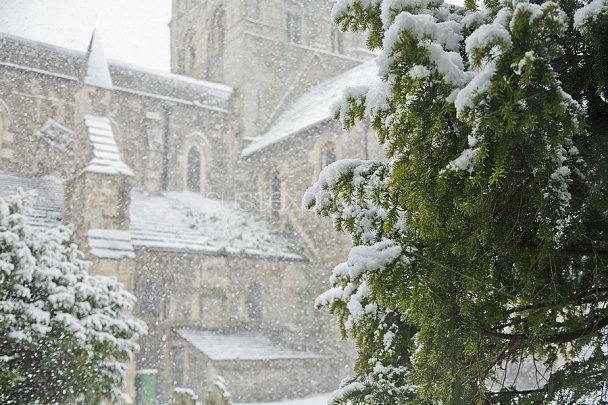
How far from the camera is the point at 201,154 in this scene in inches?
908

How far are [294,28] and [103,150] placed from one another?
12.4 metres

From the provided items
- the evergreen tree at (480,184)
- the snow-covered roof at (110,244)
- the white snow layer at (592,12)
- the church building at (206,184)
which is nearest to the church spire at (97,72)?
the church building at (206,184)

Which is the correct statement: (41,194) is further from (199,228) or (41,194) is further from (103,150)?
(199,228)

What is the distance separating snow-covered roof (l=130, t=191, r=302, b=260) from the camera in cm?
1762

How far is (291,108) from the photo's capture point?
24656 mm

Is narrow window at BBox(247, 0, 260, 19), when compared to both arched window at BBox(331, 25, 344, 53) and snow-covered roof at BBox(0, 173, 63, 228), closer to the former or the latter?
arched window at BBox(331, 25, 344, 53)

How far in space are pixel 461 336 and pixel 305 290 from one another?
16.7 meters

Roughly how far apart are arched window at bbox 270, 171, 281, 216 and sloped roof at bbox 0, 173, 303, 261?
0.60m

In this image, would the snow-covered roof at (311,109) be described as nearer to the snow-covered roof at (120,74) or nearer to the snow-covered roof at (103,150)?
the snow-covered roof at (120,74)

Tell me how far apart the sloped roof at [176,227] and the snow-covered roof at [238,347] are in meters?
2.24

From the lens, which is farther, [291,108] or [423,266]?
[291,108]

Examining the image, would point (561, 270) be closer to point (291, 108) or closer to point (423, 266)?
point (423, 266)

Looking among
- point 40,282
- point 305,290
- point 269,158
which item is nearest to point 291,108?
point 269,158

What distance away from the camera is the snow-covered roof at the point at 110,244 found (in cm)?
1470
